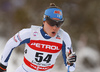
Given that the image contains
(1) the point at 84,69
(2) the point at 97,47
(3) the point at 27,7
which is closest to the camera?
(1) the point at 84,69

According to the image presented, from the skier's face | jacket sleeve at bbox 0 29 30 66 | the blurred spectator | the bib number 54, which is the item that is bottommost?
the blurred spectator

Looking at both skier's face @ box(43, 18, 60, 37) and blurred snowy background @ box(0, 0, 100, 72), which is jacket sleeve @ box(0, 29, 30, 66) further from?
blurred snowy background @ box(0, 0, 100, 72)

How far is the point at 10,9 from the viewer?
30.4ft

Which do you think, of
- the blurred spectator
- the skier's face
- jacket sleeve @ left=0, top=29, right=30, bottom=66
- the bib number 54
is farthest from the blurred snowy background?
the skier's face

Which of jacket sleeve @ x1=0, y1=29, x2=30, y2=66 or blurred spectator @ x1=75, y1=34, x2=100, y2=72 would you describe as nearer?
jacket sleeve @ x1=0, y1=29, x2=30, y2=66

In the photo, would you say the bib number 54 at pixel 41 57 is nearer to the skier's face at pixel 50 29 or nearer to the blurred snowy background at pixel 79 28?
the skier's face at pixel 50 29

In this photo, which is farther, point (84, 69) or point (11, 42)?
point (84, 69)

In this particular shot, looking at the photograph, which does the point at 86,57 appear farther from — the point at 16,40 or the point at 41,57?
the point at 16,40

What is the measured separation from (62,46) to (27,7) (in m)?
6.52

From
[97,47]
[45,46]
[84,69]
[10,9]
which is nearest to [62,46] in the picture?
[45,46]

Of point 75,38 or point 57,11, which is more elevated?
point 57,11

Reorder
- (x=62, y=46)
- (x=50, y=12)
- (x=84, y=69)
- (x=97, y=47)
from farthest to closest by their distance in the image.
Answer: (x=97, y=47), (x=84, y=69), (x=62, y=46), (x=50, y=12)

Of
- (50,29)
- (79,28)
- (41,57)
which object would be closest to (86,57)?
(79,28)

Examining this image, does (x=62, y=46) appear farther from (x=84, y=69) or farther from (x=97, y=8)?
(x=97, y=8)
